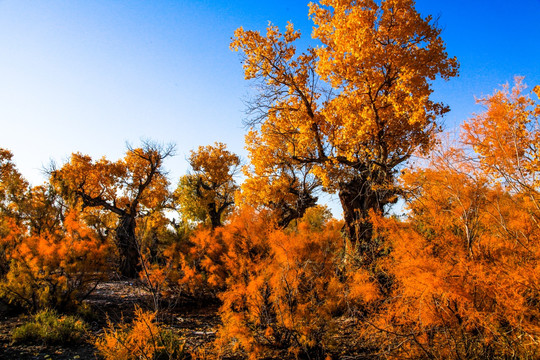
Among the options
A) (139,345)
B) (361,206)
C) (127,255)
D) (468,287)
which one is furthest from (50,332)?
(127,255)

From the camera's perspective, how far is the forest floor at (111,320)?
622 centimetres

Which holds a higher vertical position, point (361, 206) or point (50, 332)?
point (361, 206)

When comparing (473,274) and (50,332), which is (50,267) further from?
(473,274)

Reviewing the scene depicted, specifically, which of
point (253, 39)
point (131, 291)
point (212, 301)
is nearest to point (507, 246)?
point (253, 39)

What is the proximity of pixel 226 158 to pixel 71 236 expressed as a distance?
43.6ft

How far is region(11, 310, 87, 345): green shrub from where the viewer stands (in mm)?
6691

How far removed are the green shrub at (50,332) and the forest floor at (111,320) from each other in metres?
0.16

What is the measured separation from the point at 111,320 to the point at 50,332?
2476 mm

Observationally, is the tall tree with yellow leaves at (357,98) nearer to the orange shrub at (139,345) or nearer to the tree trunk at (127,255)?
the orange shrub at (139,345)

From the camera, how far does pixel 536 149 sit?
8.34 m

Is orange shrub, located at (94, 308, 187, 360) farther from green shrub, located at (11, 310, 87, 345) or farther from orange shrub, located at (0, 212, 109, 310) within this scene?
orange shrub, located at (0, 212, 109, 310)

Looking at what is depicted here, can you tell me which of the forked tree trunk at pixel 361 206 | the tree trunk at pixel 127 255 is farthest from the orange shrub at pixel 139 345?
the tree trunk at pixel 127 255

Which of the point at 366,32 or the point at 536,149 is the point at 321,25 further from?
the point at 536,149

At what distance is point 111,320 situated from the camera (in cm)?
917
